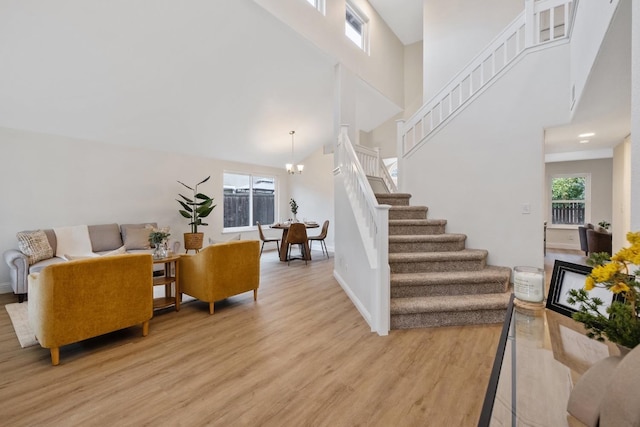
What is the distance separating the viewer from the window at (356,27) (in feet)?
19.2

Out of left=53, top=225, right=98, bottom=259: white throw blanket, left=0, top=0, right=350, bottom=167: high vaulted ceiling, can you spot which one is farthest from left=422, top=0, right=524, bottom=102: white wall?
left=53, top=225, right=98, bottom=259: white throw blanket

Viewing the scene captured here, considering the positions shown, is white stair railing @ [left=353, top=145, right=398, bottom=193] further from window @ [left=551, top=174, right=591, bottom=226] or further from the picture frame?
window @ [left=551, top=174, right=591, bottom=226]

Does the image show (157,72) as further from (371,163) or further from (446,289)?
(446,289)

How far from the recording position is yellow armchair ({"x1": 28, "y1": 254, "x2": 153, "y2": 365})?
7.09ft

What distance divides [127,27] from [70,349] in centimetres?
363

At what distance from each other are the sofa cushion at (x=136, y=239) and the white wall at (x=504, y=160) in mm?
4980

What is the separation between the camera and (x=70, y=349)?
2.49 metres

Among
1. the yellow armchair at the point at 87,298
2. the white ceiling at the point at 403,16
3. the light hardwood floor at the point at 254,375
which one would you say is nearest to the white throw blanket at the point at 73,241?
the light hardwood floor at the point at 254,375

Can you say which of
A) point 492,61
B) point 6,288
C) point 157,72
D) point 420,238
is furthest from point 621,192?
point 6,288

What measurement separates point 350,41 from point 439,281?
16.1 ft

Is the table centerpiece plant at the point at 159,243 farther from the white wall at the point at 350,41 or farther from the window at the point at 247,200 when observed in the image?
the window at the point at 247,200

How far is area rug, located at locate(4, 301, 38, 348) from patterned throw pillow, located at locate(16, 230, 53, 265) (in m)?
0.61

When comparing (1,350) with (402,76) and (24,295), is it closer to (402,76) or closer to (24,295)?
(24,295)

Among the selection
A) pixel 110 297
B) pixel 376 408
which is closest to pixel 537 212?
pixel 376 408
